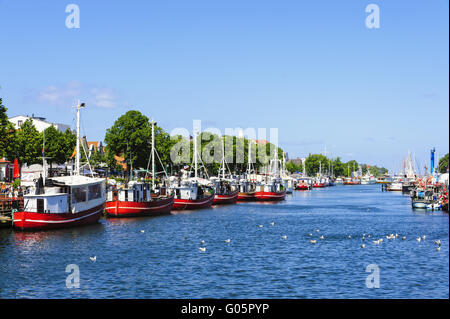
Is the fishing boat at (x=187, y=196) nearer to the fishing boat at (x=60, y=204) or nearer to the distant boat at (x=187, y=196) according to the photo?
the distant boat at (x=187, y=196)

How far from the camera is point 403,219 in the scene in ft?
245

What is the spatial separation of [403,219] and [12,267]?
56058mm

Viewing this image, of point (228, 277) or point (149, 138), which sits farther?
point (149, 138)

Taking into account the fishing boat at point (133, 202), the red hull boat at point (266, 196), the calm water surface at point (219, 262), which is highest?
the fishing boat at point (133, 202)

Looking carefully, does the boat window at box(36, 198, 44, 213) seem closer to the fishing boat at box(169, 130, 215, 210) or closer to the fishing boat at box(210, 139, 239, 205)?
the fishing boat at box(169, 130, 215, 210)

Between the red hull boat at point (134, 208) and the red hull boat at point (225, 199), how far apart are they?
29378mm

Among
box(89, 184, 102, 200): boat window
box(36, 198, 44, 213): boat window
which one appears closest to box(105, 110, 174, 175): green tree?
box(89, 184, 102, 200): boat window

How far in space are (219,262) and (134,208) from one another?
33069 mm

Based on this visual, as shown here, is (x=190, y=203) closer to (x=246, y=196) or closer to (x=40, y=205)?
(x=246, y=196)

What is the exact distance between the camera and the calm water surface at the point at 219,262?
3088 centimetres

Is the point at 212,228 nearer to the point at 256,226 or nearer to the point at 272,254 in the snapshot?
the point at 256,226

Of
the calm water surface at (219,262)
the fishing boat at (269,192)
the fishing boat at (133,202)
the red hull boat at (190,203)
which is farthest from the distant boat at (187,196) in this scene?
the fishing boat at (269,192)

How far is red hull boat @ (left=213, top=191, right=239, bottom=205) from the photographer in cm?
10446
